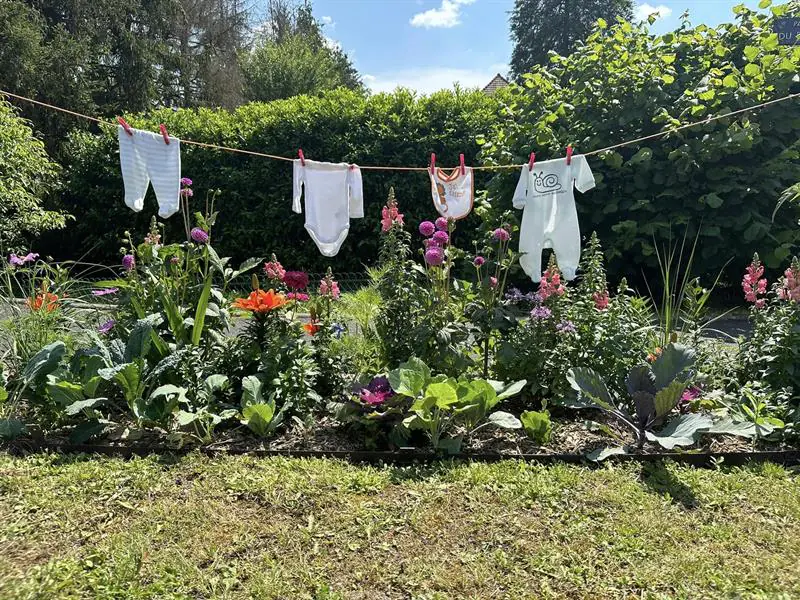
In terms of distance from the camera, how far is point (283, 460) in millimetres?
2529

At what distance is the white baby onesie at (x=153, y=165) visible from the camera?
389cm

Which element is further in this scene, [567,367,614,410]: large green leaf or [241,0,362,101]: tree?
[241,0,362,101]: tree

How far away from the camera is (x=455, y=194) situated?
4133 millimetres

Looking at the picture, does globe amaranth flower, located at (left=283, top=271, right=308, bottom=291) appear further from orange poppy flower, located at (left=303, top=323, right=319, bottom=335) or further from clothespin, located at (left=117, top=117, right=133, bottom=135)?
clothespin, located at (left=117, top=117, right=133, bottom=135)

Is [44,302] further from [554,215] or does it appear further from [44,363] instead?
[554,215]

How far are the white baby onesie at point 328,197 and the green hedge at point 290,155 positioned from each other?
3.55 metres

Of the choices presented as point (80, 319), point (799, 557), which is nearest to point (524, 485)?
point (799, 557)

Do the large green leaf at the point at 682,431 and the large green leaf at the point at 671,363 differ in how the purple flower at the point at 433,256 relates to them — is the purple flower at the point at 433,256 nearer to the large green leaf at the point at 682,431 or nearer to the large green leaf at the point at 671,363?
the large green leaf at the point at 671,363

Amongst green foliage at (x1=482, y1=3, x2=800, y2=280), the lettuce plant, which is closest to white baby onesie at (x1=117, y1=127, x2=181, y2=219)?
the lettuce plant

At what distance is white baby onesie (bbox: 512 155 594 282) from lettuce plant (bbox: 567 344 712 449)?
1.15 metres

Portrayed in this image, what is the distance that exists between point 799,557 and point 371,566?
1.46 m

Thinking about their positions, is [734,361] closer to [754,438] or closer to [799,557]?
[754,438]

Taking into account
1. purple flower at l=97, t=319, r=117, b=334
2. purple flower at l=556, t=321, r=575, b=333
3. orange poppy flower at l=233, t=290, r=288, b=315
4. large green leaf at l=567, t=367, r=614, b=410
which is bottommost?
large green leaf at l=567, t=367, r=614, b=410

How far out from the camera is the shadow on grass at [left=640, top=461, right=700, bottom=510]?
216 centimetres
